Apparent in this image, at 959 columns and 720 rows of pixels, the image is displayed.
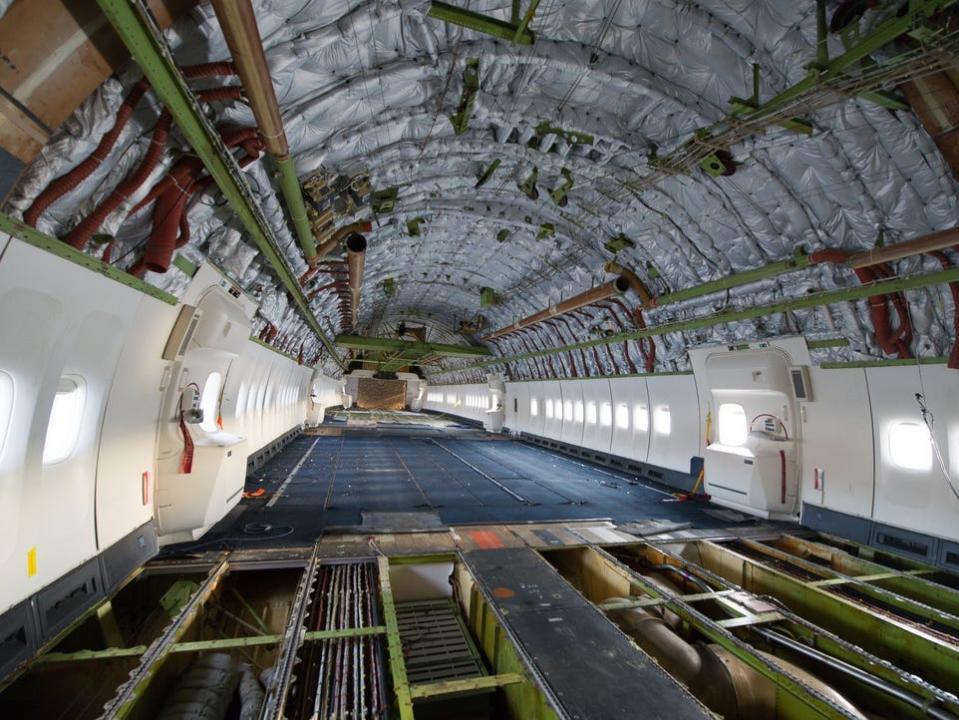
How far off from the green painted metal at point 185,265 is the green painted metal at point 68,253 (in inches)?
14.4

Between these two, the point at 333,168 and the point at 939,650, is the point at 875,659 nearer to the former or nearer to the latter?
the point at 939,650

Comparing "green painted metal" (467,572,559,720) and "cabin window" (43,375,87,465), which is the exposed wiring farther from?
"cabin window" (43,375,87,465)

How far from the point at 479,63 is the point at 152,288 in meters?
4.65

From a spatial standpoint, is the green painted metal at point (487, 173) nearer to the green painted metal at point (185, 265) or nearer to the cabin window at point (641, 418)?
the green painted metal at point (185, 265)

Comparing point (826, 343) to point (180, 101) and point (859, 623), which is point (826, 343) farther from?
point (180, 101)

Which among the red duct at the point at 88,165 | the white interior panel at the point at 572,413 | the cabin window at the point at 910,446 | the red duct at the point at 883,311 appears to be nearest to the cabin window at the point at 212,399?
the red duct at the point at 88,165

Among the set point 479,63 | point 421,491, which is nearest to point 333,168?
point 479,63

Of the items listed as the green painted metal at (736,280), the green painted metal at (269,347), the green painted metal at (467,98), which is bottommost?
the green painted metal at (269,347)

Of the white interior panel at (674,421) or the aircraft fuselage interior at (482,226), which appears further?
the white interior panel at (674,421)

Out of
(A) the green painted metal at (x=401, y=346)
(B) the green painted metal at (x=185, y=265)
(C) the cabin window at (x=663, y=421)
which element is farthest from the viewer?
(A) the green painted metal at (x=401, y=346)

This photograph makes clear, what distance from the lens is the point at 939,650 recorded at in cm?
432

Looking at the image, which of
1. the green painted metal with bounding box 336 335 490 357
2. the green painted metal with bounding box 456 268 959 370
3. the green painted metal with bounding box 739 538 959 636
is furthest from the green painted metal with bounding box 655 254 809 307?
the green painted metal with bounding box 336 335 490 357

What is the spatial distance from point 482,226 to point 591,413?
8.99 metres

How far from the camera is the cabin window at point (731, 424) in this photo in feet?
33.5
